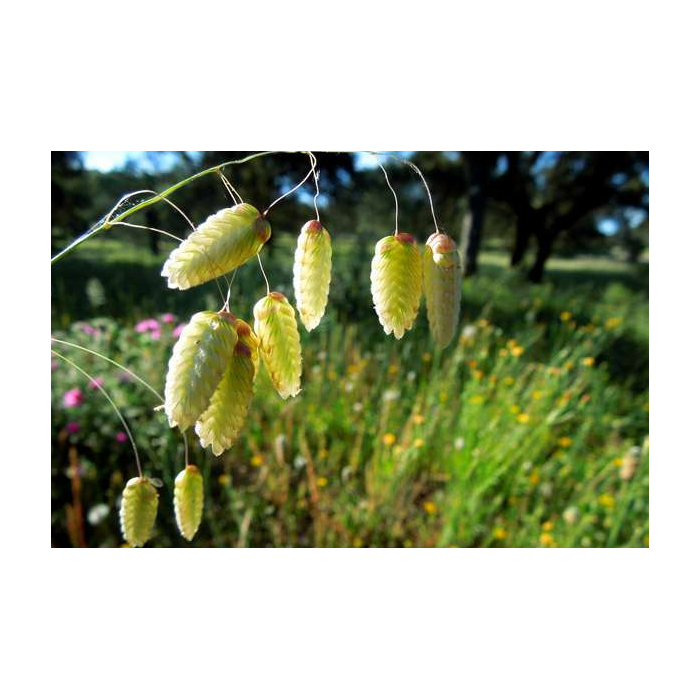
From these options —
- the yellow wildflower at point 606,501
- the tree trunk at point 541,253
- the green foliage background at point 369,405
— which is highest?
the tree trunk at point 541,253

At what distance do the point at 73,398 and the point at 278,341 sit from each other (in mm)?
1091

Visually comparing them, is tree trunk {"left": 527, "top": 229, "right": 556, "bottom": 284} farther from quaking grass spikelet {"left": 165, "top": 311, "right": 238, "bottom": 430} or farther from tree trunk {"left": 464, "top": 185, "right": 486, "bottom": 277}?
quaking grass spikelet {"left": 165, "top": 311, "right": 238, "bottom": 430}

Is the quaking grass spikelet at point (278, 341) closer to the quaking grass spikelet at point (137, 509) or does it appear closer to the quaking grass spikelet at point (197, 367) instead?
the quaking grass spikelet at point (197, 367)

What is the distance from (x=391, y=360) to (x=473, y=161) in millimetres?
658

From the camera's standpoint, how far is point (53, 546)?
133 centimetres

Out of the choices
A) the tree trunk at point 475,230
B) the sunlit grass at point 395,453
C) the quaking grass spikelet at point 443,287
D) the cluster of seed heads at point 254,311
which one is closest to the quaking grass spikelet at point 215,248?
the cluster of seed heads at point 254,311

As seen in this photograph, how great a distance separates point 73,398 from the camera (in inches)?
53.7

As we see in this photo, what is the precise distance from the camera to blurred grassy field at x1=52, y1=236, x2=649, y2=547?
4.38ft

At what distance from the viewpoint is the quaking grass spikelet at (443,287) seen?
1.41ft

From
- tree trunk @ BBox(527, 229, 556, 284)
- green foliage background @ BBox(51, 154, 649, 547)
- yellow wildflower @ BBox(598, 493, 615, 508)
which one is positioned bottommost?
yellow wildflower @ BBox(598, 493, 615, 508)

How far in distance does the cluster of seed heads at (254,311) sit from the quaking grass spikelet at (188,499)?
0.13m

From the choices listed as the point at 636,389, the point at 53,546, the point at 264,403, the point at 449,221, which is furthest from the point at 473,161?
the point at 53,546

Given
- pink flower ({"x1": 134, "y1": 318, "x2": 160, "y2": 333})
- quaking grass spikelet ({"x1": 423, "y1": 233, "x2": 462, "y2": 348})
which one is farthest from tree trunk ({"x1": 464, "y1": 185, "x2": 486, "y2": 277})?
quaking grass spikelet ({"x1": 423, "y1": 233, "x2": 462, "y2": 348})

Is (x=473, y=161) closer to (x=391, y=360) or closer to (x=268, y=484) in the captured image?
(x=391, y=360)
